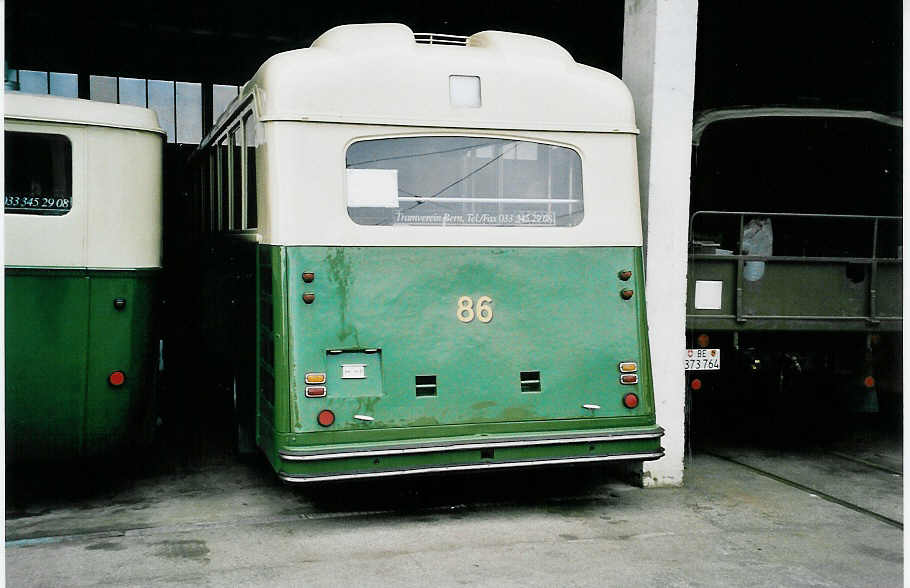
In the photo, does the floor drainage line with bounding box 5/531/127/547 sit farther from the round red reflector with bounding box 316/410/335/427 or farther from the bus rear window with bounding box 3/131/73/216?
the bus rear window with bounding box 3/131/73/216

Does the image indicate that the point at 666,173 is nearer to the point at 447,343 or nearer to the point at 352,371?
the point at 447,343

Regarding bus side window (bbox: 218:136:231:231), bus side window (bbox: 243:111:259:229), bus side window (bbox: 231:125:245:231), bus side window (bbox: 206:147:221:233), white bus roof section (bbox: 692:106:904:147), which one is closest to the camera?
bus side window (bbox: 243:111:259:229)

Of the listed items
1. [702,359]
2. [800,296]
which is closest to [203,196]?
[702,359]

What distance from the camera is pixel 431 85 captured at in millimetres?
5863

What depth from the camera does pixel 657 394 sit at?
6797mm

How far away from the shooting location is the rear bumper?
17.9 ft

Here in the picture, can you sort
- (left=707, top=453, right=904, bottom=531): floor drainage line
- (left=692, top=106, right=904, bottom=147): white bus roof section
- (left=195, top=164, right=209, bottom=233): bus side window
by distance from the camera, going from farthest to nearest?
(left=692, top=106, right=904, bottom=147): white bus roof section
(left=195, top=164, right=209, bottom=233): bus side window
(left=707, top=453, right=904, bottom=531): floor drainage line

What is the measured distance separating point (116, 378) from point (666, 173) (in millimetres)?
3961

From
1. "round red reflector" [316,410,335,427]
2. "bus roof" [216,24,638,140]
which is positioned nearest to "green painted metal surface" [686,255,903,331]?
"bus roof" [216,24,638,140]

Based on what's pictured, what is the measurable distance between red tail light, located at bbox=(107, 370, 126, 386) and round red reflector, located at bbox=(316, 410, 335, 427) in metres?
1.39

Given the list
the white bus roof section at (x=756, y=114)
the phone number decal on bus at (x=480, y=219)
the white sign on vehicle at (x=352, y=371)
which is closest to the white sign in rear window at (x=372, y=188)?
the phone number decal on bus at (x=480, y=219)

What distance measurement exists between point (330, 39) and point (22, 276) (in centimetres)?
237

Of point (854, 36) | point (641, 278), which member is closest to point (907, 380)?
point (641, 278)

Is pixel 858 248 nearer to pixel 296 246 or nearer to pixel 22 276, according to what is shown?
pixel 296 246
